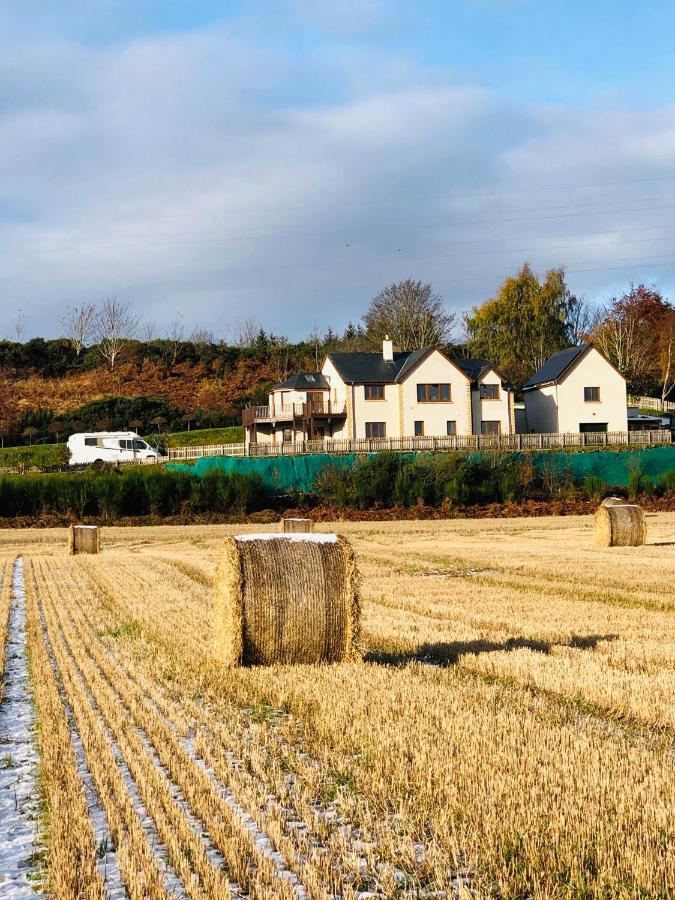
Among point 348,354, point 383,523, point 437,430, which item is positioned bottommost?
point 383,523

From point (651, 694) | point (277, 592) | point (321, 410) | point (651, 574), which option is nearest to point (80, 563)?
point (651, 574)

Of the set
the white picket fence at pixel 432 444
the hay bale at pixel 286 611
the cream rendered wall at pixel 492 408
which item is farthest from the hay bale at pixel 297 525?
the cream rendered wall at pixel 492 408

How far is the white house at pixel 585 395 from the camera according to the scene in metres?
62.0

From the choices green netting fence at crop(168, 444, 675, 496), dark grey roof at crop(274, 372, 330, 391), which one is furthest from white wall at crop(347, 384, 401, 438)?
green netting fence at crop(168, 444, 675, 496)

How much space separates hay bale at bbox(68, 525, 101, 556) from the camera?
90.3 ft

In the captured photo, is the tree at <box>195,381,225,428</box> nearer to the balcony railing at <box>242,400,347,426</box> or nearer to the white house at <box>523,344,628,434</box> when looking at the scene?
the balcony railing at <box>242,400,347,426</box>

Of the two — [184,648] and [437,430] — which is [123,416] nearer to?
[437,430]

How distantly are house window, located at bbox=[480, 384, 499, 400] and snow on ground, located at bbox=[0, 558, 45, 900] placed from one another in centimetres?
5243

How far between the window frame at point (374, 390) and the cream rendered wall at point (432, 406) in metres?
1.33

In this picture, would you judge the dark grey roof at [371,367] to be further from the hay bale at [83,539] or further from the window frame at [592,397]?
the hay bale at [83,539]

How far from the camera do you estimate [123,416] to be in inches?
2827

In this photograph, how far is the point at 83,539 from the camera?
2762 cm

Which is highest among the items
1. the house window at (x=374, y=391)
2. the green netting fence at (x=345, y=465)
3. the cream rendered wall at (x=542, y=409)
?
the house window at (x=374, y=391)

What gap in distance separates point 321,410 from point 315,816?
55592 millimetres
